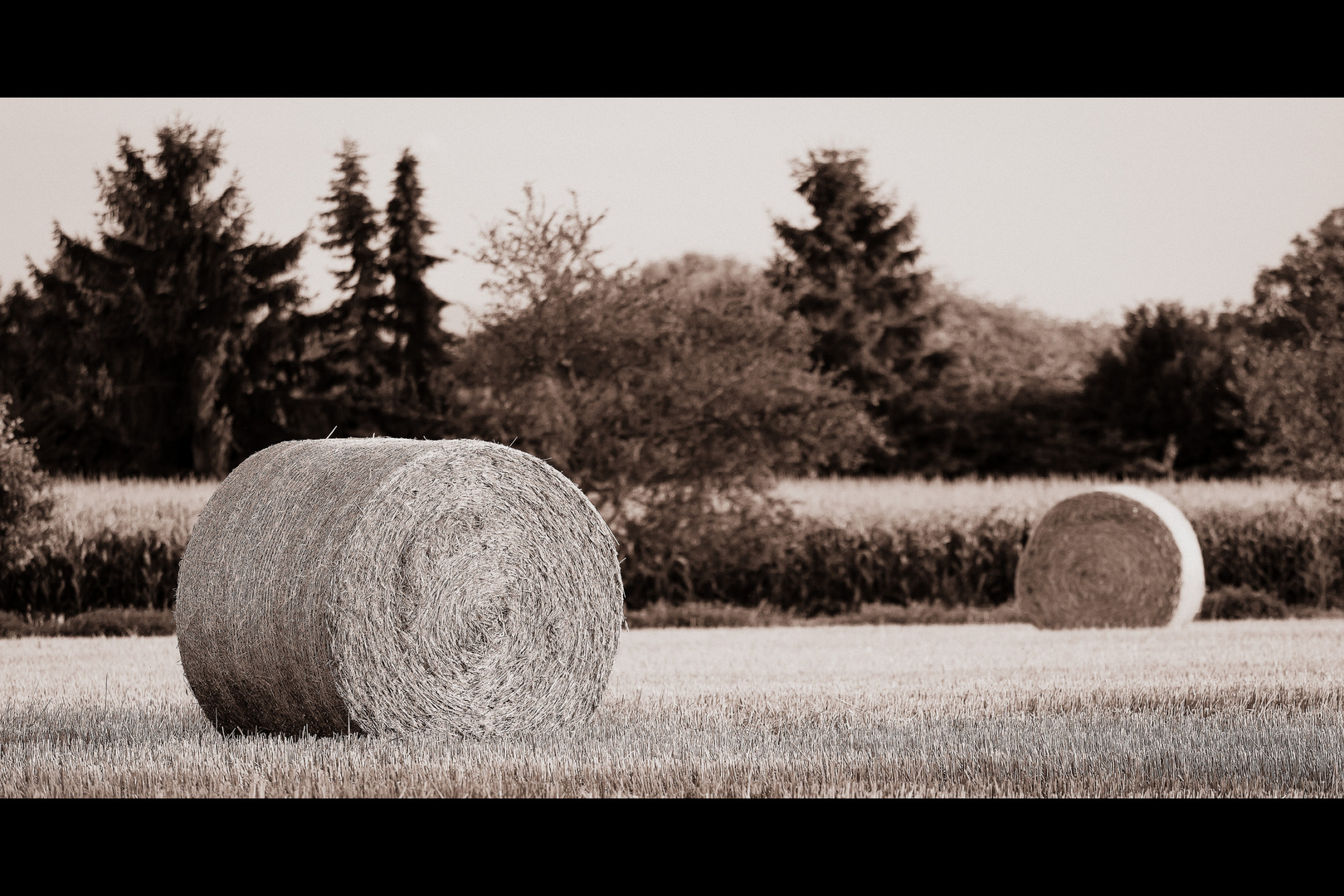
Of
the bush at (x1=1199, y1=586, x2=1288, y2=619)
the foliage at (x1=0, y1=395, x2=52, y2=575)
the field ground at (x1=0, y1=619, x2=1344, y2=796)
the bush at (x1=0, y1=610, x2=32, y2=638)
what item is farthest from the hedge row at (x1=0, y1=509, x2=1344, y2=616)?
the field ground at (x1=0, y1=619, x2=1344, y2=796)

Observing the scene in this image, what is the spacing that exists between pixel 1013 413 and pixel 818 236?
22.6 feet

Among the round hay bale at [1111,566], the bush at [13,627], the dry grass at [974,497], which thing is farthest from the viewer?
the dry grass at [974,497]

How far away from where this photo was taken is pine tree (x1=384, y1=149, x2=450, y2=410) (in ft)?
119

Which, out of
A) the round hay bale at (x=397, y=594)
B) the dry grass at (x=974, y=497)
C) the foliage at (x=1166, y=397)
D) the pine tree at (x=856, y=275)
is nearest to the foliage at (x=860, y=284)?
the pine tree at (x=856, y=275)

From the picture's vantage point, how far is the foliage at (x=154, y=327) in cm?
3378

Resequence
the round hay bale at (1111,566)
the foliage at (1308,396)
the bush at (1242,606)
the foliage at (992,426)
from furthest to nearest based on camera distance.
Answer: the foliage at (992,426), the foliage at (1308,396), the bush at (1242,606), the round hay bale at (1111,566)

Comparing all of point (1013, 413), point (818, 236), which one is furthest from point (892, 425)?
point (818, 236)

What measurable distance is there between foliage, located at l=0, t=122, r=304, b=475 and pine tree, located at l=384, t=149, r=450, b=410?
234cm

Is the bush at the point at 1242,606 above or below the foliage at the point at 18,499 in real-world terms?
below

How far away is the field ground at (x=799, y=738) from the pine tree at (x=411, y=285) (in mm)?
23513

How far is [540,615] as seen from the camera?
347 inches

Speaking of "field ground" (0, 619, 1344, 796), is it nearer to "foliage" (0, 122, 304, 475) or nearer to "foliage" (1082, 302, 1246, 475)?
"foliage" (0, 122, 304, 475)

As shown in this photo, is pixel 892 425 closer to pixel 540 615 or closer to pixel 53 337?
pixel 53 337

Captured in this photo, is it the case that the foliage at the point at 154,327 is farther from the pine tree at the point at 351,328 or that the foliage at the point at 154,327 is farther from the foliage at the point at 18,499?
the foliage at the point at 18,499
